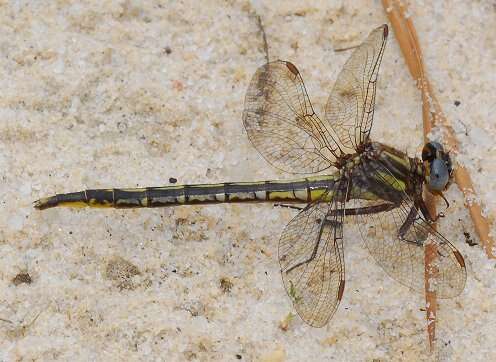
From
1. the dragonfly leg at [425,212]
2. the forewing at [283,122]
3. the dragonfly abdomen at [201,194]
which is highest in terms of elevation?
the forewing at [283,122]

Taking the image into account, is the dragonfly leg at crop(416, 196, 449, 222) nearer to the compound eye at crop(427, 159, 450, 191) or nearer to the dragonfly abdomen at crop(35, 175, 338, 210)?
the compound eye at crop(427, 159, 450, 191)

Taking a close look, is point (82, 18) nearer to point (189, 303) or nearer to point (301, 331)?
point (189, 303)

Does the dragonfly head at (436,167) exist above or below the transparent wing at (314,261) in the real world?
above

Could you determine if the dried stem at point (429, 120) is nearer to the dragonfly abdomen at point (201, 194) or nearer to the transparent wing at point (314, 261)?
the transparent wing at point (314, 261)

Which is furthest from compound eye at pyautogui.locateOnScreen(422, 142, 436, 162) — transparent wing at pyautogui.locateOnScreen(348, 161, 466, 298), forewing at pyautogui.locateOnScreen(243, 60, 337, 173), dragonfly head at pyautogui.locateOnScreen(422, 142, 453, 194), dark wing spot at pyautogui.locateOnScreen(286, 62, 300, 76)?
dark wing spot at pyautogui.locateOnScreen(286, 62, 300, 76)

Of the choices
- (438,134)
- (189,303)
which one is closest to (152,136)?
(189,303)

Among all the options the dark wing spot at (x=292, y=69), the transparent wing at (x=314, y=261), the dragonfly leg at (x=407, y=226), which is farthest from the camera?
the dark wing spot at (x=292, y=69)

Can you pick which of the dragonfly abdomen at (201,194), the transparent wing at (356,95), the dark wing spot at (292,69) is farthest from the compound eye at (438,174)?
the dark wing spot at (292,69)

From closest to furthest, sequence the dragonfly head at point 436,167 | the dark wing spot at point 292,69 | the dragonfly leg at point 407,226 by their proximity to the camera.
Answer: the dragonfly leg at point 407,226 < the dragonfly head at point 436,167 < the dark wing spot at point 292,69
